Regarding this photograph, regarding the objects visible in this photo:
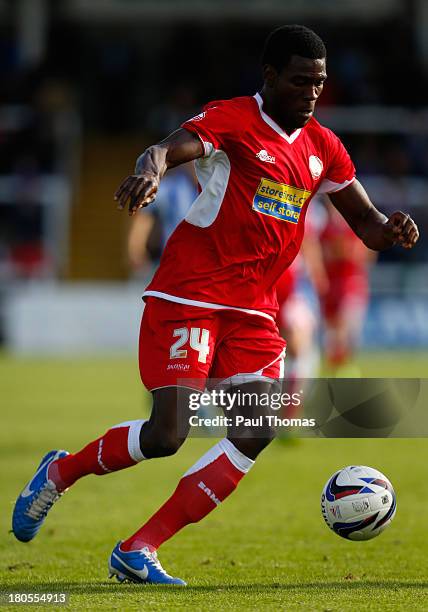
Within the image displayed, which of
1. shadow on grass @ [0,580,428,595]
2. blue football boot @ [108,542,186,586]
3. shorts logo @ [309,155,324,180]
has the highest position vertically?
shorts logo @ [309,155,324,180]

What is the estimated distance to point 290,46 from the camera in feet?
17.9

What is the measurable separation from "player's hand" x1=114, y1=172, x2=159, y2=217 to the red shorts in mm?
849

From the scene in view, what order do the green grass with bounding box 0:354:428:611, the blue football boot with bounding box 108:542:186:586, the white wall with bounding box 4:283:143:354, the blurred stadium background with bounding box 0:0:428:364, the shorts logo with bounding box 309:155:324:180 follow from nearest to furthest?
the green grass with bounding box 0:354:428:611, the blue football boot with bounding box 108:542:186:586, the shorts logo with bounding box 309:155:324:180, the white wall with bounding box 4:283:143:354, the blurred stadium background with bounding box 0:0:428:364

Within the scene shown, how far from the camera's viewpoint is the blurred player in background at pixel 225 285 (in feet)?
17.8

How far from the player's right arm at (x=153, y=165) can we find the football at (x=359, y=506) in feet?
5.37

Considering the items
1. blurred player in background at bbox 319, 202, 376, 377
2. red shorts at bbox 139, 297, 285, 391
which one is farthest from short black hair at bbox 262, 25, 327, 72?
blurred player in background at bbox 319, 202, 376, 377

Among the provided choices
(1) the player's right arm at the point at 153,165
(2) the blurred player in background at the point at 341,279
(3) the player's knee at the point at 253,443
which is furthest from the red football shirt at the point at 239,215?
(2) the blurred player in background at the point at 341,279

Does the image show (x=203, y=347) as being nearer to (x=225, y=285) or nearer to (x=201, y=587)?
(x=225, y=285)

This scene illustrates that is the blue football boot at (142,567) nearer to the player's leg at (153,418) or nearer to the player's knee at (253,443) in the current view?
the player's leg at (153,418)

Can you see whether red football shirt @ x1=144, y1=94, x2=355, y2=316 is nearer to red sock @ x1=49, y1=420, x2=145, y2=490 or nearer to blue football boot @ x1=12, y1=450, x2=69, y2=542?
red sock @ x1=49, y1=420, x2=145, y2=490

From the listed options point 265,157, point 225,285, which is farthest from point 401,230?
point 225,285

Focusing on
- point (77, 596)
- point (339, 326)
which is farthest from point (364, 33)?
point (77, 596)

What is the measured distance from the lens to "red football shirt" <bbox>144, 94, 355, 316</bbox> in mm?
5527

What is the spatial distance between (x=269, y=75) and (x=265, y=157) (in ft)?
1.20
